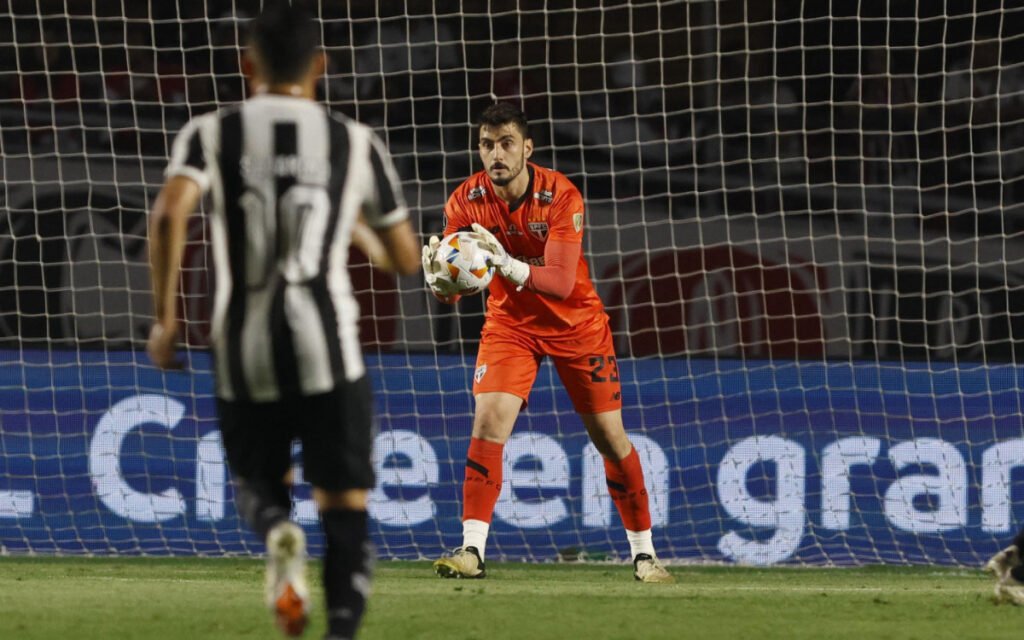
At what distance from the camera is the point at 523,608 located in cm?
491

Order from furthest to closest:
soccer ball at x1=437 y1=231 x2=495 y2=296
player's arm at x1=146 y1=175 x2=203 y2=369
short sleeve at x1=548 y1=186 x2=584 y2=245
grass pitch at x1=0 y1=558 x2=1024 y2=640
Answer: short sleeve at x1=548 y1=186 x2=584 y2=245 < soccer ball at x1=437 y1=231 x2=495 y2=296 < grass pitch at x1=0 y1=558 x2=1024 y2=640 < player's arm at x1=146 y1=175 x2=203 y2=369

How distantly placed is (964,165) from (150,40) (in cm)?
549

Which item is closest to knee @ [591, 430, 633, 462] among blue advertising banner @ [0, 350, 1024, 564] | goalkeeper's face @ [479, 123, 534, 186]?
goalkeeper's face @ [479, 123, 534, 186]

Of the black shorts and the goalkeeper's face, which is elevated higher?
the goalkeeper's face

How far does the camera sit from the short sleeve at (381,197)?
3.34m

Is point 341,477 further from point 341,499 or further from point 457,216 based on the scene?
point 457,216

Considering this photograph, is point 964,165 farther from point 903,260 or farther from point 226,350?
point 226,350

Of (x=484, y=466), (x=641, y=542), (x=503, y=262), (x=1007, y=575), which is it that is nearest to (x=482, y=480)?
(x=484, y=466)

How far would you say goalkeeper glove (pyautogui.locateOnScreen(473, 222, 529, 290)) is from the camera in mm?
5950

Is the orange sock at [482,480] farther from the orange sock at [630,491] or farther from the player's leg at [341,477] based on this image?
the player's leg at [341,477]

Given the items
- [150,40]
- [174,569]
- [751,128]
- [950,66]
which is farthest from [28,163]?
[950,66]

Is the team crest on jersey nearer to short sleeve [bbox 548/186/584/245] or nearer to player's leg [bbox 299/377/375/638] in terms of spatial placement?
short sleeve [bbox 548/186/584/245]

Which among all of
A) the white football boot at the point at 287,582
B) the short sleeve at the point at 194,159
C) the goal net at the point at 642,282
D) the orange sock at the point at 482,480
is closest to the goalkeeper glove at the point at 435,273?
the orange sock at the point at 482,480

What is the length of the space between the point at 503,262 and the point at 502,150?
1.62 ft
